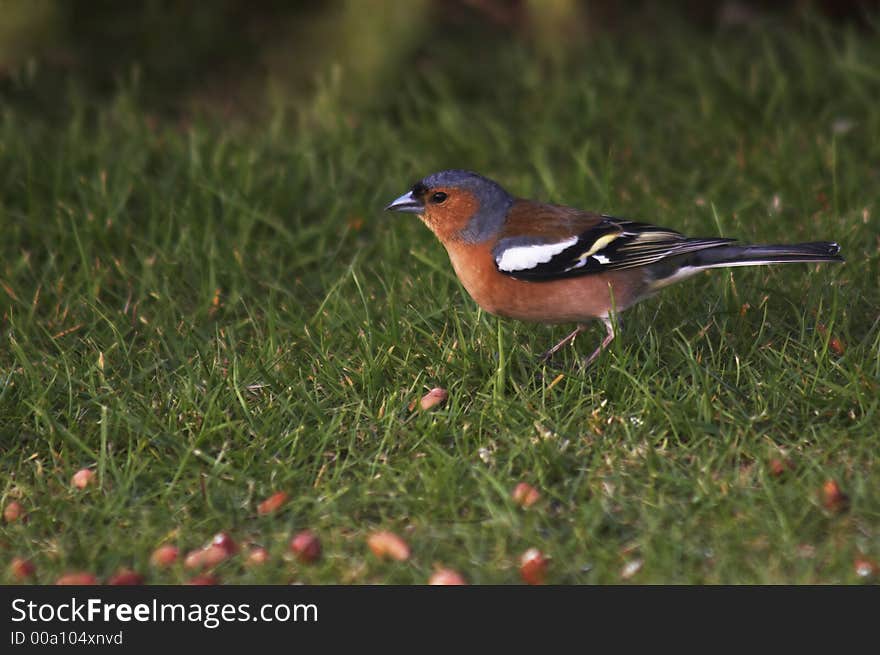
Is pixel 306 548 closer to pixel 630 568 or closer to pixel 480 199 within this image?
pixel 630 568

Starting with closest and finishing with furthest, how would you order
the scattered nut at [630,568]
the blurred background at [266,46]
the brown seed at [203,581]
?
the scattered nut at [630,568] < the brown seed at [203,581] < the blurred background at [266,46]

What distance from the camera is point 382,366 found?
475 centimetres

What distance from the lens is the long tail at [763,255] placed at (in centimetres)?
452

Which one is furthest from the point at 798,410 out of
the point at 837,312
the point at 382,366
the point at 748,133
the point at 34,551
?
the point at 748,133

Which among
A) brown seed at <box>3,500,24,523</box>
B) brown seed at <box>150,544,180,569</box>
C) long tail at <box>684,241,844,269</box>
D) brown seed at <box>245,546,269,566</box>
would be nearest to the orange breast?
long tail at <box>684,241,844,269</box>

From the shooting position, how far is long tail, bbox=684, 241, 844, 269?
4.52 metres

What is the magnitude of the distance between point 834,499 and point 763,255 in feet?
3.65

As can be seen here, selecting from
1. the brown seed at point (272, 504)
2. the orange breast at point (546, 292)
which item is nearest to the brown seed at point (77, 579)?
the brown seed at point (272, 504)

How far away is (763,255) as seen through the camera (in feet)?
15.1

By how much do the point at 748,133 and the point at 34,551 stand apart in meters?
4.92

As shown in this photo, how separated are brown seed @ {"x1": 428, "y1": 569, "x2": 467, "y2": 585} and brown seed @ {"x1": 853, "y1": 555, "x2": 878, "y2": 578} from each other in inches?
44.8

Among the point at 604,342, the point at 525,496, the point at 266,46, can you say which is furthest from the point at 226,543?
the point at 266,46

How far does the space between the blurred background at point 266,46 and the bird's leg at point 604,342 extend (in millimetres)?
3187

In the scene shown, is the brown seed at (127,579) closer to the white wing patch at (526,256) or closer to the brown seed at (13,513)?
the brown seed at (13,513)
